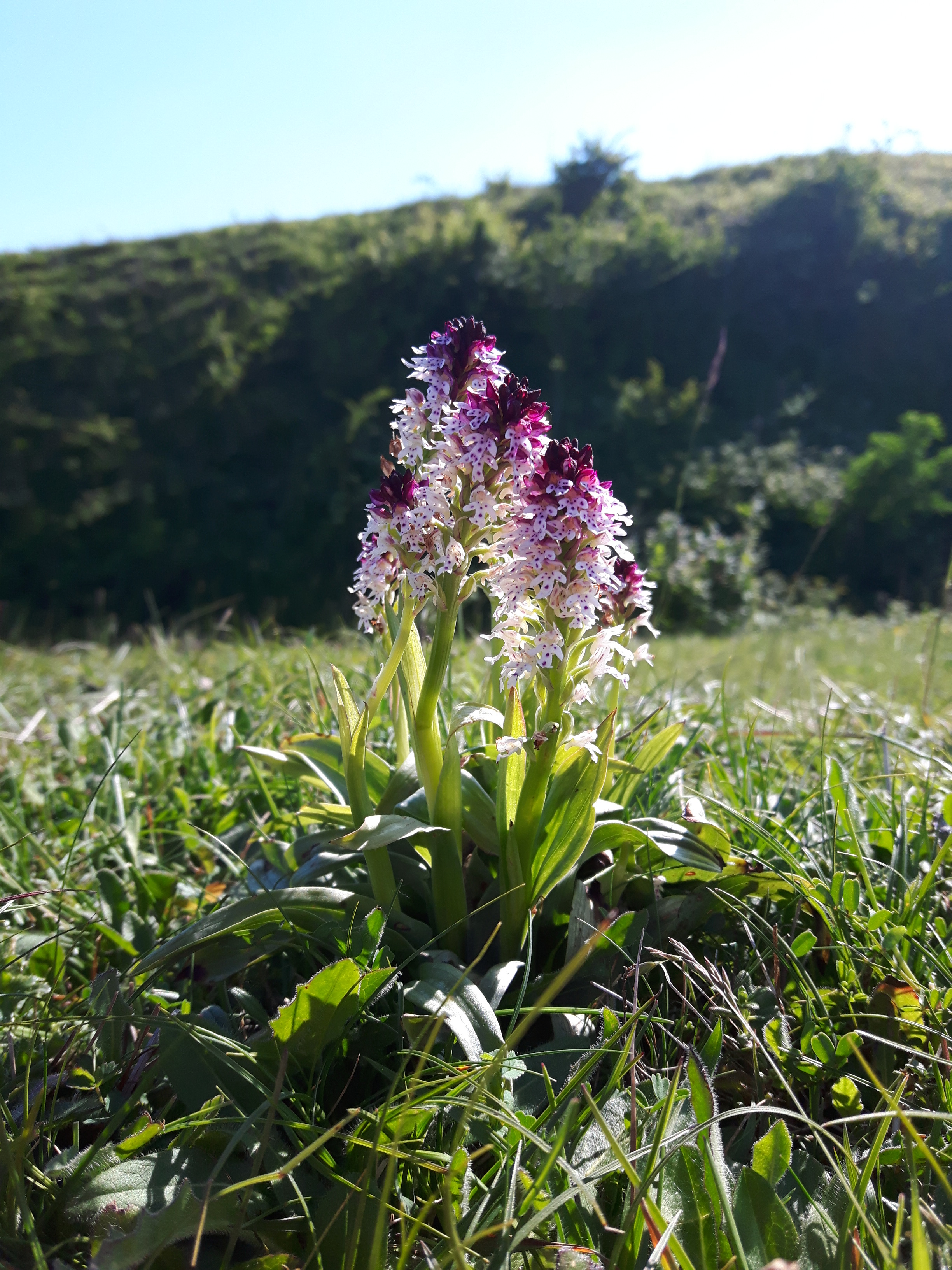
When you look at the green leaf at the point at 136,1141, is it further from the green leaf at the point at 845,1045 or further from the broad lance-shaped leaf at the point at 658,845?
the green leaf at the point at 845,1045

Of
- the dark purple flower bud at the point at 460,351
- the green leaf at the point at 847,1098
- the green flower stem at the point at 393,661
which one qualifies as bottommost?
the green leaf at the point at 847,1098

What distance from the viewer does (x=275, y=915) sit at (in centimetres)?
128

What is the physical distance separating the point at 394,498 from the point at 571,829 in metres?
0.64

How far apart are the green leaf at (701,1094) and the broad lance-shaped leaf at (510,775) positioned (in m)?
0.48

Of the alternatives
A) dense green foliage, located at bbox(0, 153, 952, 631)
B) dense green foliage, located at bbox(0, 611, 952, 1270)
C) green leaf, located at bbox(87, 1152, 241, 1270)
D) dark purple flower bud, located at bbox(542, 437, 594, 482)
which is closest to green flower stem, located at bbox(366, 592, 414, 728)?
dense green foliage, located at bbox(0, 611, 952, 1270)

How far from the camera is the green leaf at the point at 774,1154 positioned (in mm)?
1011

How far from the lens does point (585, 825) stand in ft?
4.37

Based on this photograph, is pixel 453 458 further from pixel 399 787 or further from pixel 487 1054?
pixel 487 1054

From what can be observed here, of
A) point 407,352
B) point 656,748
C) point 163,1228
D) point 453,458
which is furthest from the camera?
point 407,352

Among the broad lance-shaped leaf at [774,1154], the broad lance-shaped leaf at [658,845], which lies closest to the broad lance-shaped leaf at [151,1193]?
the broad lance-shaped leaf at [774,1154]

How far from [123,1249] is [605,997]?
787 mm

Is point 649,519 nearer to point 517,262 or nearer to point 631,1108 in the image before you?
point 517,262

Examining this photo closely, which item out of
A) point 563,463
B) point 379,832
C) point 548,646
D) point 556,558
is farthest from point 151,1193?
point 563,463

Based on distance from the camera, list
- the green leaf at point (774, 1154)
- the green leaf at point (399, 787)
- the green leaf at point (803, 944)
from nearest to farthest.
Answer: the green leaf at point (774, 1154) → the green leaf at point (803, 944) → the green leaf at point (399, 787)
